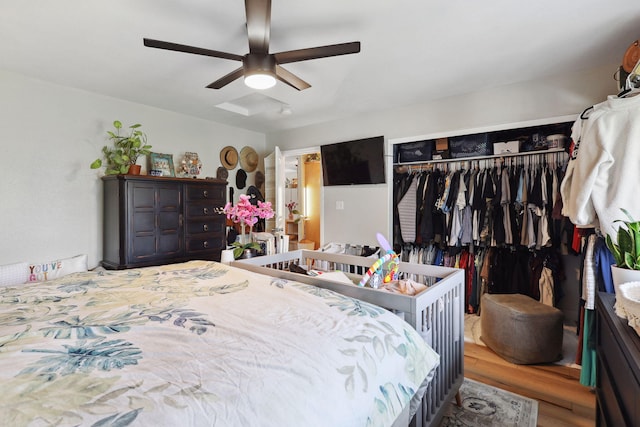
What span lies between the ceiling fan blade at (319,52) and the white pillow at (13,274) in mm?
2687

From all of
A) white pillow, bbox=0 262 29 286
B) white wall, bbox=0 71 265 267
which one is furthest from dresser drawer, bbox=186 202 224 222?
white pillow, bbox=0 262 29 286

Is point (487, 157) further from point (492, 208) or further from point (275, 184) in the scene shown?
point (275, 184)

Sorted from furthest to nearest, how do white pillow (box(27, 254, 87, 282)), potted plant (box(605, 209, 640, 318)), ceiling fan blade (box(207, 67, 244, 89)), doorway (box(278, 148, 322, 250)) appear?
doorway (box(278, 148, 322, 250))
white pillow (box(27, 254, 87, 282))
ceiling fan blade (box(207, 67, 244, 89))
potted plant (box(605, 209, 640, 318))

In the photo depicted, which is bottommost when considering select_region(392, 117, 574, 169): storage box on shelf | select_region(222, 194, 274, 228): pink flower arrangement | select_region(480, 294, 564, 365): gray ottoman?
select_region(480, 294, 564, 365): gray ottoman

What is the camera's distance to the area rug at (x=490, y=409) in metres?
1.66

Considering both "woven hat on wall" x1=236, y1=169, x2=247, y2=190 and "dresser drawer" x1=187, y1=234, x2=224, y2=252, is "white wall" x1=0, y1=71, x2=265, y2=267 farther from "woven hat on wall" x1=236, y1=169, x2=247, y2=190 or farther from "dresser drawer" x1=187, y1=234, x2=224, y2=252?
"woven hat on wall" x1=236, y1=169, x2=247, y2=190

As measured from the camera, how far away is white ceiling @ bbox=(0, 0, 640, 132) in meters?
1.82

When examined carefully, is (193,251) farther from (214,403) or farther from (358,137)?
(214,403)

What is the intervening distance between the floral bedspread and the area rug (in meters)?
0.95

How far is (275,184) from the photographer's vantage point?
465 cm

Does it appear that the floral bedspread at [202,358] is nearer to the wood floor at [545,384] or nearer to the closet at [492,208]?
the wood floor at [545,384]

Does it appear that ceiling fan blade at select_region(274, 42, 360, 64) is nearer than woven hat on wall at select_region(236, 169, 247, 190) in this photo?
Yes

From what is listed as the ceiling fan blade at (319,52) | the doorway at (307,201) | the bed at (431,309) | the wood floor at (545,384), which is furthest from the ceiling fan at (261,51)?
the doorway at (307,201)

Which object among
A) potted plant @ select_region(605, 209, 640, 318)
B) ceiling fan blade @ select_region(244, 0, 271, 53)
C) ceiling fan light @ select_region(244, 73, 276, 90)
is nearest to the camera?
potted plant @ select_region(605, 209, 640, 318)
